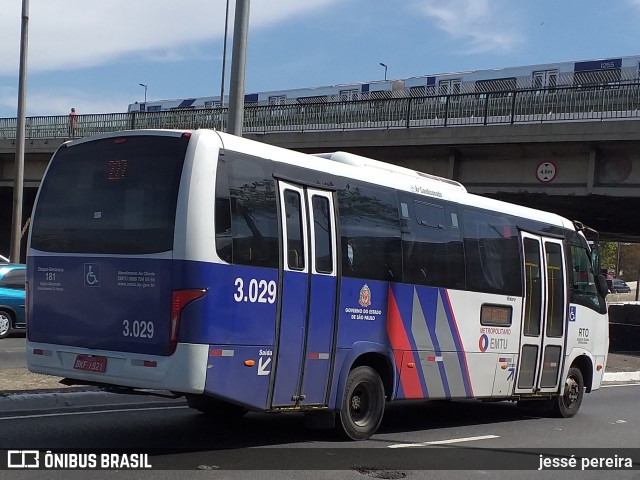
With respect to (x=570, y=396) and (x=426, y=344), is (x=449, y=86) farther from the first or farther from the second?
(x=426, y=344)

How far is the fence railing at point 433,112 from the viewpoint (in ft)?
78.5

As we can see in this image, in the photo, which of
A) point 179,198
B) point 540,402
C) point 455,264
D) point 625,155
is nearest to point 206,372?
point 179,198

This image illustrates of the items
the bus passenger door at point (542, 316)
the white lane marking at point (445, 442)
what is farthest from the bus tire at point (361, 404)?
the bus passenger door at point (542, 316)

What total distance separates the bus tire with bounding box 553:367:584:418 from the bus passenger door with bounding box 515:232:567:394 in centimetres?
34

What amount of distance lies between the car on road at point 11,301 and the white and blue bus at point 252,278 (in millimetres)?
11087

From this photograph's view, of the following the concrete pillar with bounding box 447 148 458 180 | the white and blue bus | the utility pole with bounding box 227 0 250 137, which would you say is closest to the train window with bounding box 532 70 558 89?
the concrete pillar with bounding box 447 148 458 180

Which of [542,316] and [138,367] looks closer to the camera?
[138,367]

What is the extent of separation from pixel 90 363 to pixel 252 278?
5.67 ft

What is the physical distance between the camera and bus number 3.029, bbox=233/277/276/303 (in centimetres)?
812

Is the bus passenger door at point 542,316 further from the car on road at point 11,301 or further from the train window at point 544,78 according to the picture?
the train window at point 544,78

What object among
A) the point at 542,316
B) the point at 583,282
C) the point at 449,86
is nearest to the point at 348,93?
the point at 449,86

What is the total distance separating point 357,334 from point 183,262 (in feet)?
8.46

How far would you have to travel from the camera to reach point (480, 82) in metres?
36.0

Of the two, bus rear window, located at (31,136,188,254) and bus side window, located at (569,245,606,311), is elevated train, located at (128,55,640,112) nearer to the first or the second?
bus side window, located at (569,245,606,311)
